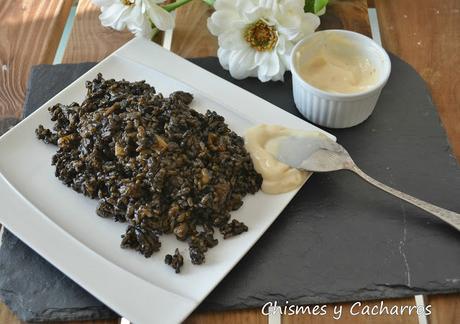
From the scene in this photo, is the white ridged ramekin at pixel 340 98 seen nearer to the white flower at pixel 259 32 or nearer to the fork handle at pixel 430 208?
the white flower at pixel 259 32

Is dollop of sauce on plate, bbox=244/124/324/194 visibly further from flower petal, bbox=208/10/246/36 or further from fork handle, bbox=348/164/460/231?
flower petal, bbox=208/10/246/36

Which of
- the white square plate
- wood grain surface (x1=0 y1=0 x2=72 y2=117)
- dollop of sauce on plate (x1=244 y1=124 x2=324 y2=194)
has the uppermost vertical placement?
dollop of sauce on plate (x1=244 y1=124 x2=324 y2=194)

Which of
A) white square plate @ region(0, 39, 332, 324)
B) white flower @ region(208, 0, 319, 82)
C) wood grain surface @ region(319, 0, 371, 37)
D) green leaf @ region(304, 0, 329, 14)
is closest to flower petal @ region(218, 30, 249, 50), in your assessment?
white flower @ region(208, 0, 319, 82)

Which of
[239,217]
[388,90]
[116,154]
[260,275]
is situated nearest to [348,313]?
[260,275]

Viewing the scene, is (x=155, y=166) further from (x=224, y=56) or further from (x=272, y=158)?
(x=224, y=56)

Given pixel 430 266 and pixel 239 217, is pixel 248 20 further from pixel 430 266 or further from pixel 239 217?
pixel 430 266

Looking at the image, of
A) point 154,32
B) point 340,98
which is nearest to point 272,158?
point 340,98
